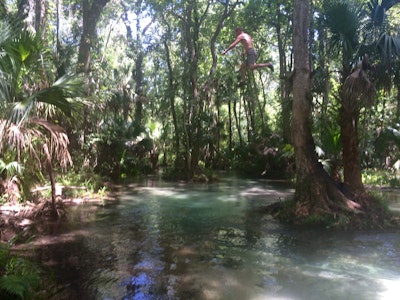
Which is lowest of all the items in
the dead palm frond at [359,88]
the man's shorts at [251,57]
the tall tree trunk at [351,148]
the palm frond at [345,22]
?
the tall tree trunk at [351,148]

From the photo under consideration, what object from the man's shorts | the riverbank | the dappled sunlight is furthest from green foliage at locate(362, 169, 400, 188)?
the riverbank

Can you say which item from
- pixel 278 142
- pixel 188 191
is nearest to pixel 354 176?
pixel 188 191

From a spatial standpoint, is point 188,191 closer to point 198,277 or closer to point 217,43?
point 198,277

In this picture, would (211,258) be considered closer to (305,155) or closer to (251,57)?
(305,155)

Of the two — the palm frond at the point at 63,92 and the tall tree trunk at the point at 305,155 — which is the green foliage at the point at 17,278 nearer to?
the palm frond at the point at 63,92

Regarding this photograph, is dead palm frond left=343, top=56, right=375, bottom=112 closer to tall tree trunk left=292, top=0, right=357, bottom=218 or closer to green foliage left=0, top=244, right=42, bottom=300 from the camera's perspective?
tall tree trunk left=292, top=0, right=357, bottom=218

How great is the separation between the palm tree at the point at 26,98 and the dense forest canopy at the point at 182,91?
3cm

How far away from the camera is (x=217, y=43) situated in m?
27.1

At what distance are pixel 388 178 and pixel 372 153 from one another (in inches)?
115

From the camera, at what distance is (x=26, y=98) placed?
293 inches

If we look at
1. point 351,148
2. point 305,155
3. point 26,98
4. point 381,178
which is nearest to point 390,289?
point 305,155

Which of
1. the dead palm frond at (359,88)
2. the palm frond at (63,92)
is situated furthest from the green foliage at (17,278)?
the dead palm frond at (359,88)

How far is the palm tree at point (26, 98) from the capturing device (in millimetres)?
6570

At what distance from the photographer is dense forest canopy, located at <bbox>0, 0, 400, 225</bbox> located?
7785 mm
